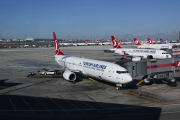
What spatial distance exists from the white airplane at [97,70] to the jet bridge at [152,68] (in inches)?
115

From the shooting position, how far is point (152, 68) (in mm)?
32344

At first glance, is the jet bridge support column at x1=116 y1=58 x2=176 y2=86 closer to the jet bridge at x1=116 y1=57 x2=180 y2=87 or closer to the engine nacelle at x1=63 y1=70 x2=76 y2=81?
the jet bridge at x1=116 y1=57 x2=180 y2=87

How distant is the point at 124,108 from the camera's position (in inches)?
850

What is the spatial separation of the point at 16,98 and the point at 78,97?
22.5 feet

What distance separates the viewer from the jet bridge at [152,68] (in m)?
31.9

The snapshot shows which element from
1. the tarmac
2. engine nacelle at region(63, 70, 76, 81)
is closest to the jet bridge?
the tarmac

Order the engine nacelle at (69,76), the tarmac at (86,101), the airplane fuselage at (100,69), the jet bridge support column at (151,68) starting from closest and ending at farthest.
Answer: the tarmac at (86,101), the airplane fuselage at (100,69), the jet bridge support column at (151,68), the engine nacelle at (69,76)

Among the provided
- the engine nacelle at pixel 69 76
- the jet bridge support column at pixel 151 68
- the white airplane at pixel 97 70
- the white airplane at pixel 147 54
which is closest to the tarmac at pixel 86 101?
the engine nacelle at pixel 69 76

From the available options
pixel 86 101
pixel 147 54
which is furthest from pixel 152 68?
pixel 147 54

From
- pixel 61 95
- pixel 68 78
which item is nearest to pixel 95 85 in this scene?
pixel 68 78

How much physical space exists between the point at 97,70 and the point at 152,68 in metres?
7.69

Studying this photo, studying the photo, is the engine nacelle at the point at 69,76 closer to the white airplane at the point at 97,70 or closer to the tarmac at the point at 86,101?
the white airplane at the point at 97,70

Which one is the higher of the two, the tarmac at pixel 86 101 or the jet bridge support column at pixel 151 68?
the jet bridge support column at pixel 151 68

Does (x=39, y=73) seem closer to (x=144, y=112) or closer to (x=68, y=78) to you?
(x=68, y=78)
